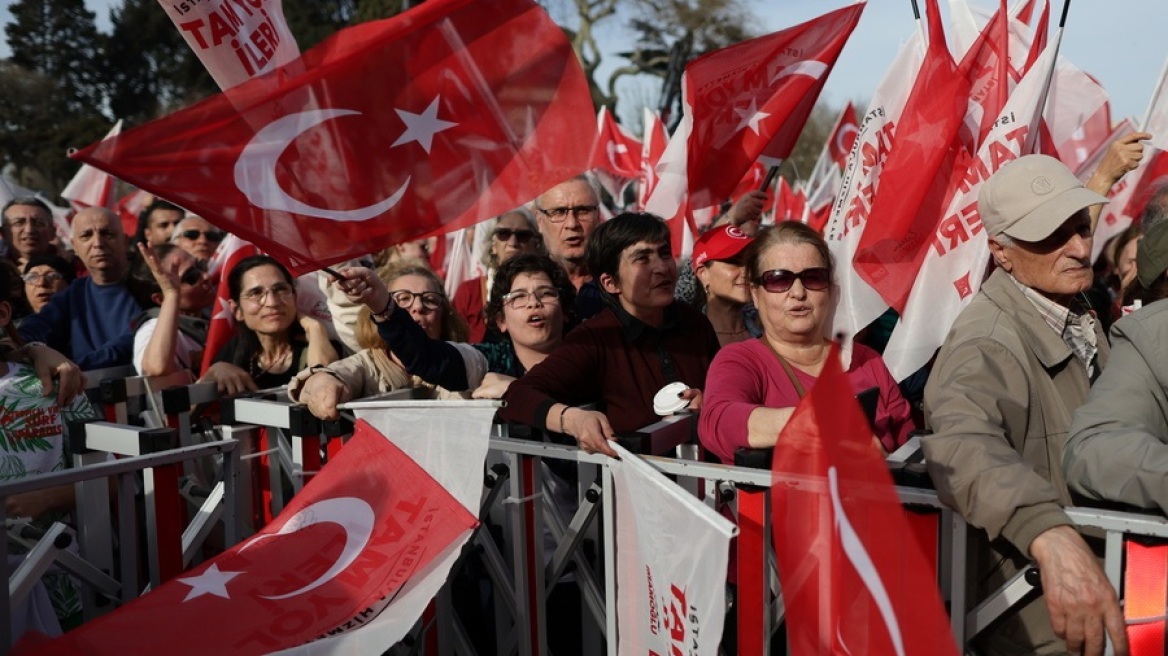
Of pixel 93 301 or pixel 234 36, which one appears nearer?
pixel 234 36

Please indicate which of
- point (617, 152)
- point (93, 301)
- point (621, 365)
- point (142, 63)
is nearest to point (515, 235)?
point (621, 365)

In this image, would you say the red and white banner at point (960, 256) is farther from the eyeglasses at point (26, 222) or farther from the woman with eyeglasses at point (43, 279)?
the eyeglasses at point (26, 222)

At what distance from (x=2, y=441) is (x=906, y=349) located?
10.8 ft

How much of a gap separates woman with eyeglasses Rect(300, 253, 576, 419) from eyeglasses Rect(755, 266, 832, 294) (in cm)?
113

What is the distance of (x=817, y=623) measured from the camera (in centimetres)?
211

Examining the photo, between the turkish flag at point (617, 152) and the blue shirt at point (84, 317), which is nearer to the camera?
the blue shirt at point (84, 317)

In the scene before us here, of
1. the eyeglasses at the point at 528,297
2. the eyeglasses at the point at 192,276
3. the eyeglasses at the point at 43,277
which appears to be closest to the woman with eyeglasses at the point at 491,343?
the eyeglasses at the point at 528,297

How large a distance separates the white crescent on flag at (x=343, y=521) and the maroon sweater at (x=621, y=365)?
0.64 metres

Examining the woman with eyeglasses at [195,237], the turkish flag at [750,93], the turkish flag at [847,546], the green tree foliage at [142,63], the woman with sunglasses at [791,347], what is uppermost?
the green tree foliage at [142,63]

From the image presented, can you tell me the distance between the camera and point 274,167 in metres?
3.76

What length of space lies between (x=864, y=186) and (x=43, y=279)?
5.68m

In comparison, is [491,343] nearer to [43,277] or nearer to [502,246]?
[502,246]

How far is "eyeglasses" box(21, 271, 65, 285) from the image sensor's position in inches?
289

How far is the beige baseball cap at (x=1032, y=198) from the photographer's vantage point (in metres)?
2.60
